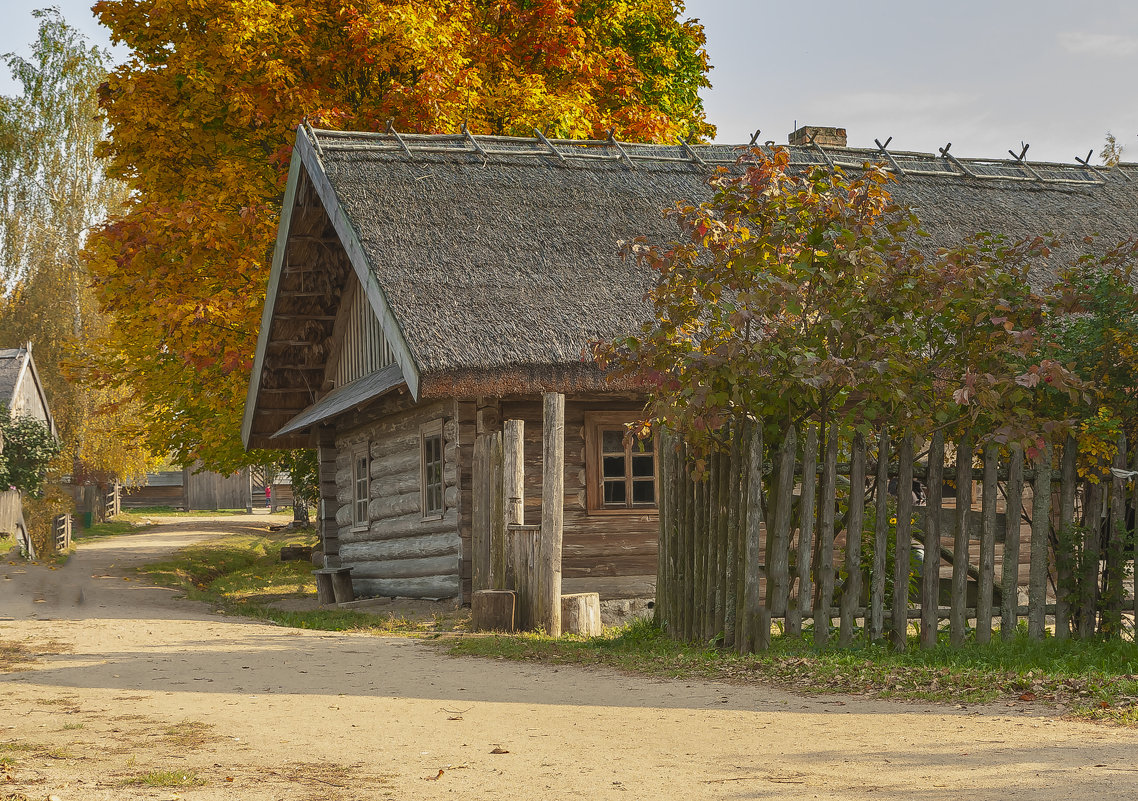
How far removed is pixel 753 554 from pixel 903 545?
959 millimetres

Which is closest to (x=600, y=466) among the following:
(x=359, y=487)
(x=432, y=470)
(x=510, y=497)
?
(x=432, y=470)

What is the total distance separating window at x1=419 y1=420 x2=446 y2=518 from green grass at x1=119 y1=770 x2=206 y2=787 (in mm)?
8562

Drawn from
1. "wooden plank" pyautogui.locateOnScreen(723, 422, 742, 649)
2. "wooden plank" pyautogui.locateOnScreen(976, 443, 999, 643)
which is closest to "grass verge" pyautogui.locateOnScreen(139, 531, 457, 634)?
"wooden plank" pyautogui.locateOnScreen(723, 422, 742, 649)

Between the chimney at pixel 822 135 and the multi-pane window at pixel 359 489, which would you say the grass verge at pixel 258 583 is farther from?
the chimney at pixel 822 135

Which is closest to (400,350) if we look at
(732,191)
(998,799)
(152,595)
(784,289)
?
(732,191)

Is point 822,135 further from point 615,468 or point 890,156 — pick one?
point 615,468

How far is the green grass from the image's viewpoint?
4684 millimetres

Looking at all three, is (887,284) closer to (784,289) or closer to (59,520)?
(784,289)

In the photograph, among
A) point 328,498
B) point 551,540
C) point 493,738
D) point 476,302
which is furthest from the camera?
point 328,498

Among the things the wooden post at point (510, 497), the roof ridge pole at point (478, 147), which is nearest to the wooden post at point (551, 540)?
the wooden post at point (510, 497)

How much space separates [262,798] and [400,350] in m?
7.44

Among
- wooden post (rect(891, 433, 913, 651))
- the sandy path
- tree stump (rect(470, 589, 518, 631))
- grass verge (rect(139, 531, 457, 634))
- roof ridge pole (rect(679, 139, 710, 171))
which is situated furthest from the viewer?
roof ridge pole (rect(679, 139, 710, 171))

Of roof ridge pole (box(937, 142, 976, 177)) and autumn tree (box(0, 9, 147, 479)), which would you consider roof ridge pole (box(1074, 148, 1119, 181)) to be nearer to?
roof ridge pole (box(937, 142, 976, 177))

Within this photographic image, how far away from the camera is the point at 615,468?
1354 centimetres
